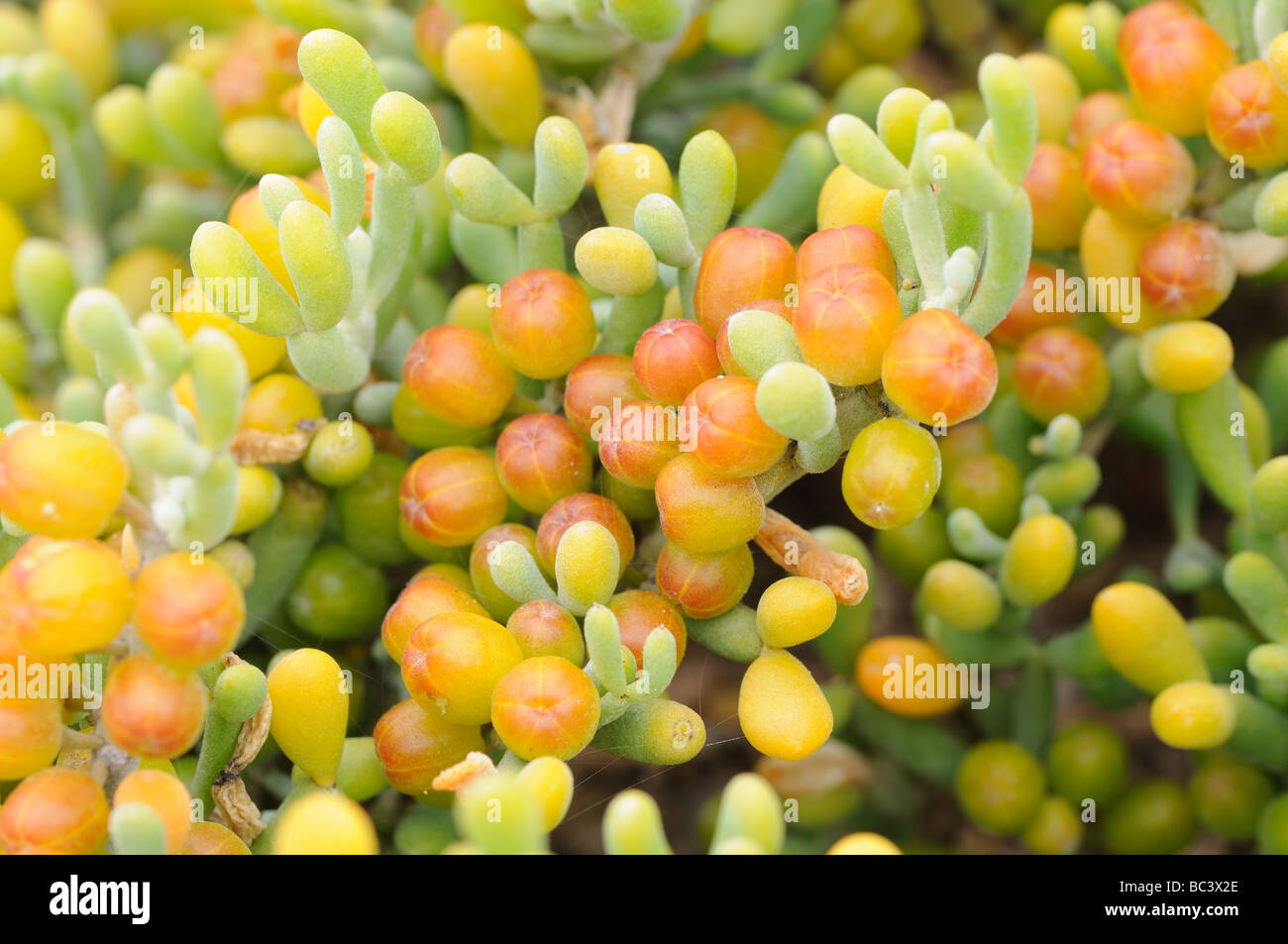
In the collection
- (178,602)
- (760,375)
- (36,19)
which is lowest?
(178,602)

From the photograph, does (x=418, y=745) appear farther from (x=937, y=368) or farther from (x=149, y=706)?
(x=937, y=368)

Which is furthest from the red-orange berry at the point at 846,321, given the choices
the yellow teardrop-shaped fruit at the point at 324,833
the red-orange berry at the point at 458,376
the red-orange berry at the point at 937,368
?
the yellow teardrop-shaped fruit at the point at 324,833

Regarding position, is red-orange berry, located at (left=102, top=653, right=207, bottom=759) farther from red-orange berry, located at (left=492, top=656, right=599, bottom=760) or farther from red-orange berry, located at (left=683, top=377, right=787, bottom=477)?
red-orange berry, located at (left=683, top=377, right=787, bottom=477)

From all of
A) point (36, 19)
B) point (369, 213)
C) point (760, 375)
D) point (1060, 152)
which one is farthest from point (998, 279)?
point (36, 19)

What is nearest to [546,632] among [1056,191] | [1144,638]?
[1144,638]

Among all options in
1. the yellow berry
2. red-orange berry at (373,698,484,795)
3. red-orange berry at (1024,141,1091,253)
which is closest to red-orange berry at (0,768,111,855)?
red-orange berry at (373,698,484,795)

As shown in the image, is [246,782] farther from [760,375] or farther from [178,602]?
[760,375]
